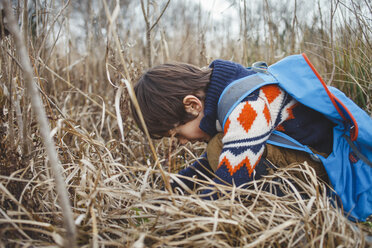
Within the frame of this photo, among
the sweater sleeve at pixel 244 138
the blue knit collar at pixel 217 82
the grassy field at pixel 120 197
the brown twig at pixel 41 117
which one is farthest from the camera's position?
the blue knit collar at pixel 217 82

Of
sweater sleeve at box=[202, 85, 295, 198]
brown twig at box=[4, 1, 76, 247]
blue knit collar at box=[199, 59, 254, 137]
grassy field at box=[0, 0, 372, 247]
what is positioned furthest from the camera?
blue knit collar at box=[199, 59, 254, 137]

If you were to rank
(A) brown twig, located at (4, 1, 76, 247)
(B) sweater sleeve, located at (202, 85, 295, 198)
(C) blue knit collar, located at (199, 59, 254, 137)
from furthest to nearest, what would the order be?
(C) blue knit collar, located at (199, 59, 254, 137)
(B) sweater sleeve, located at (202, 85, 295, 198)
(A) brown twig, located at (4, 1, 76, 247)

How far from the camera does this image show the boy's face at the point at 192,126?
108 cm

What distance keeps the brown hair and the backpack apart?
133mm

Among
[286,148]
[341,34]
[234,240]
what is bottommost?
[234,240]

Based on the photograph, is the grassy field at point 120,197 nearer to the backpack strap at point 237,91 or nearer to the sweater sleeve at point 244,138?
the sweater sleeve at point 244,138

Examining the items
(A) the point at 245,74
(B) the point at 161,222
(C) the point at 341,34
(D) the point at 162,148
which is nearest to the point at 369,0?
(C) the point at 341,34

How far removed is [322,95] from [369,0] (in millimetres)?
708

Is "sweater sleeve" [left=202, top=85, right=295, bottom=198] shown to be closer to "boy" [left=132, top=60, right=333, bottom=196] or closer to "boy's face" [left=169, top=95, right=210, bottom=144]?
"boy" [left=132, top=60, right=333, bottom=196]

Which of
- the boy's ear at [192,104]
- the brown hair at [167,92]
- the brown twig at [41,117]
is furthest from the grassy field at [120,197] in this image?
the boy's ear at [192,104]

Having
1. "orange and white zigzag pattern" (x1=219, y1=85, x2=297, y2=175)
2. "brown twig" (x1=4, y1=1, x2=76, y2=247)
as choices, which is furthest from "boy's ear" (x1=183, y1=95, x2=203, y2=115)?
"brown twig" (x1=4, y1=1, x2=76, y2=247)

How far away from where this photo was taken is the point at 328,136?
113 centimetres

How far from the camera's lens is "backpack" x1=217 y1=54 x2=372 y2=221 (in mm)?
994

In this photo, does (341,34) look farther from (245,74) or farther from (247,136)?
(247,136)
